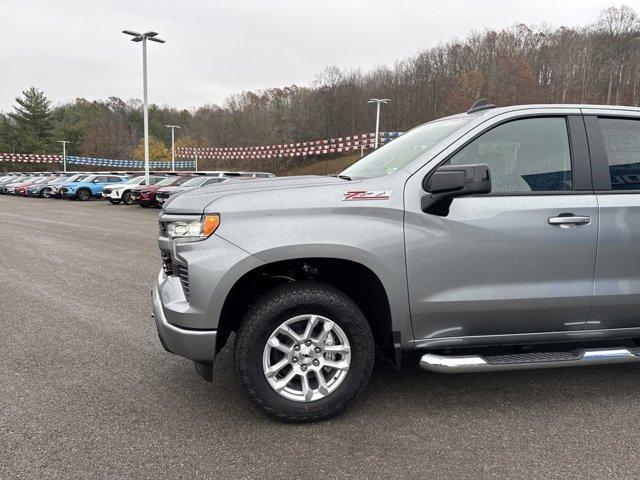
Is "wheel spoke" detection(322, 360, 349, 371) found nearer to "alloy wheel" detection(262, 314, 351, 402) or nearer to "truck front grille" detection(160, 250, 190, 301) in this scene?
"alloy wheel" detection(262, 314, 351, 402)

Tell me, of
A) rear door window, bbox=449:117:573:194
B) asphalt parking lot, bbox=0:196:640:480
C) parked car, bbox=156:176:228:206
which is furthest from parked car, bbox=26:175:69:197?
rear door window, bbox=449:117:573:194

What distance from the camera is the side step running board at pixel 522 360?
291 centimetres

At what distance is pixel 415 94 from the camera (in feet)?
227

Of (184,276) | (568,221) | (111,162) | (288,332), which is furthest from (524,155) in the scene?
(111,162)

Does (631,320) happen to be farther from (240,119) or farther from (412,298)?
(240,119)

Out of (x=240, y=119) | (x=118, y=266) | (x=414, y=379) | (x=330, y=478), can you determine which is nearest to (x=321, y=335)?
(x=330, y=478)

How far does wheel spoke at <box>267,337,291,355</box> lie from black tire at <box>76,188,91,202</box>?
2880 centimetres

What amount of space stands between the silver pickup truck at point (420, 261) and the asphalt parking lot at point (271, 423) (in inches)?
12.6

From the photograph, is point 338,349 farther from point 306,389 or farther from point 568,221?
point 568,221

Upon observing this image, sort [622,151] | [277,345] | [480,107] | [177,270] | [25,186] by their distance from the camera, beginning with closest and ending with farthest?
[277,345]
[177,270]
[622,151]
[480,107]
[25,186]

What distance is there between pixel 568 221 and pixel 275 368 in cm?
202

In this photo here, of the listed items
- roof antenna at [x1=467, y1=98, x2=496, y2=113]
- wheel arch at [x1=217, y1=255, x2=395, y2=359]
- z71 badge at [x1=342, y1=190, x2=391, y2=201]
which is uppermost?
roof antenna at [x1=467, y1=98, x2=496, y2=113]

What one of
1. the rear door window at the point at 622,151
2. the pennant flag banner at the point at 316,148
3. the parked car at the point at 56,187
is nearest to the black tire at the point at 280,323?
the rear door window at the point at 622,151

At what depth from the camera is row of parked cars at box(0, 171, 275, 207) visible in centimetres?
2050
